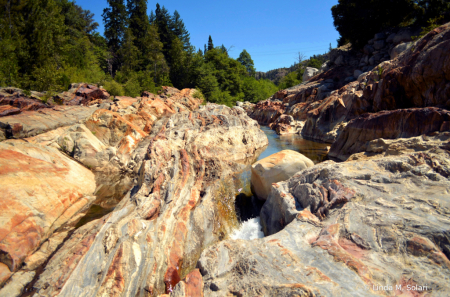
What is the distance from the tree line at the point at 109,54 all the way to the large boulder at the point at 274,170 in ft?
66.8

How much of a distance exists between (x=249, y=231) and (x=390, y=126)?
283 inches

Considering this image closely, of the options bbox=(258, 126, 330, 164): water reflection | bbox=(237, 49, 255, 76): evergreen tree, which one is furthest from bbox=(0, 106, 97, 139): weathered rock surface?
bbox=(237, 49, 255, 76): evergreen tree

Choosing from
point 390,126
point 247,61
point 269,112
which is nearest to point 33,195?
point 390,126

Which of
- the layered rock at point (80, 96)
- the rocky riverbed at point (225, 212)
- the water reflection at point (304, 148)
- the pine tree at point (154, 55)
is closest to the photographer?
the rocky riverbed at point (225, 212)

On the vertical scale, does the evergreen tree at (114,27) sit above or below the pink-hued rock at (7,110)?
above

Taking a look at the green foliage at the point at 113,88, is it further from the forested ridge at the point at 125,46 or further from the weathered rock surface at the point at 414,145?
the weathered rock surface at the point at 414,145

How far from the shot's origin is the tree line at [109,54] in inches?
816

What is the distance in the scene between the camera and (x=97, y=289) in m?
4.40

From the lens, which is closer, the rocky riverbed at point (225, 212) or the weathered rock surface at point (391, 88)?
the rocky riverbed at point (225, 212)

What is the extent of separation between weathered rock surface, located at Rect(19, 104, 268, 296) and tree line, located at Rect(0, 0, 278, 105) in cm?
1838

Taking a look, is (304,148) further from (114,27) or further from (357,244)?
(114,27)

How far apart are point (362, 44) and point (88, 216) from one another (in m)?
38.3

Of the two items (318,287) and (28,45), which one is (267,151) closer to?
(318,287)

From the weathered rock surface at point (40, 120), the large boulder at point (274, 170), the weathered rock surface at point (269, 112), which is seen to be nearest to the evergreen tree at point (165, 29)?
the weathered rock surface at point (269, 112)
